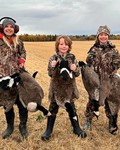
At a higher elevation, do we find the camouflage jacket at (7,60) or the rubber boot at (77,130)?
the camouflage jacket at (7,60)

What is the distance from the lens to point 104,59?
22.3 feet

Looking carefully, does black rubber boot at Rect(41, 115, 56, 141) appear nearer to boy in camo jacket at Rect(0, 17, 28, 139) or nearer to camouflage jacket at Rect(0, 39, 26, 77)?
boy in camo jacket at Rect(0, 17, 28, 139)

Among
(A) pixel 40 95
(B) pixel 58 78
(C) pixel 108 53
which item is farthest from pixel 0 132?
(C) pixel 108 53

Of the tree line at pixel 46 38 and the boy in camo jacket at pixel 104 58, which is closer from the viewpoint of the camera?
the boy in camo jacket at pixel 104 58

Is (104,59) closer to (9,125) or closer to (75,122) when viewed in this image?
(75,122)

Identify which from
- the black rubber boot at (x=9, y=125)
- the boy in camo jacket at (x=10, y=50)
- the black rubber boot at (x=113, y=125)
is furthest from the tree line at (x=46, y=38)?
the boy in camo jacket at (x=10, y=50)

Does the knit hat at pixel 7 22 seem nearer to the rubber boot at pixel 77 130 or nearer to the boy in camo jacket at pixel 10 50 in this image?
the boy in camo jacket at pixel 10 50

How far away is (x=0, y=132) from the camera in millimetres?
7191

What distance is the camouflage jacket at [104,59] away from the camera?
6.79 meters

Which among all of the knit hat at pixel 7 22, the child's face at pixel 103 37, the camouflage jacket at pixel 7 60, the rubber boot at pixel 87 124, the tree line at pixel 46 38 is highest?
the knit hat at pixel 7 22

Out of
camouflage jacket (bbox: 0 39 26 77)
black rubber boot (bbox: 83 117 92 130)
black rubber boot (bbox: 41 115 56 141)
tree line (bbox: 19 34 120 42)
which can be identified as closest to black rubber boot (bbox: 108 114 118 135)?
black rubber boot (bbox: 83 117 92 130)

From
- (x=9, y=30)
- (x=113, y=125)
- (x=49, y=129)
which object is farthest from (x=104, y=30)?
(x=49, y=129)

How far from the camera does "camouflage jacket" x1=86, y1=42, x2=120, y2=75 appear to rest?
6.79 m

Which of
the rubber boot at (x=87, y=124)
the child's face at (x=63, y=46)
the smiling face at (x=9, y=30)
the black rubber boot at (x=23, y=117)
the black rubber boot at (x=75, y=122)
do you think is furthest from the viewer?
the rubber boot at (x=87, y=124)
